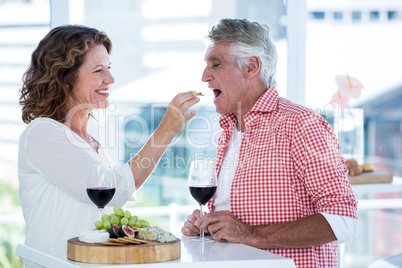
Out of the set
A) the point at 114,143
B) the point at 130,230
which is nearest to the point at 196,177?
the point at 130,230

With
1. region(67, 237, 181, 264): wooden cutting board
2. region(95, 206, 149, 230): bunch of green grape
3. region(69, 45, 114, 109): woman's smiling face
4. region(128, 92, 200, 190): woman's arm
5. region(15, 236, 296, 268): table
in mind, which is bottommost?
region(15, 236, 296, 268): table

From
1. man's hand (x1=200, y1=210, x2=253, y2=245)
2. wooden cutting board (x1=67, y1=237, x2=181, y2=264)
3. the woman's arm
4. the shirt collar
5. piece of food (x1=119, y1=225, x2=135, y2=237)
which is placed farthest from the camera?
the woman's arm

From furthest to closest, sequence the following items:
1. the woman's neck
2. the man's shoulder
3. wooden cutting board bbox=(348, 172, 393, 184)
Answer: wooden cutting board bbox=(348, 172, 393, 184) → the woman's neck → the man's shoulder

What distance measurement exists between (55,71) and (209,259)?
48.8 inches

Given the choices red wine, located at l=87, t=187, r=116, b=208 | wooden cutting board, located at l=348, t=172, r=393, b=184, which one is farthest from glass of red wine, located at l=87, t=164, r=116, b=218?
wooden cutting board, located at l=348, t=172, r=393, b=184

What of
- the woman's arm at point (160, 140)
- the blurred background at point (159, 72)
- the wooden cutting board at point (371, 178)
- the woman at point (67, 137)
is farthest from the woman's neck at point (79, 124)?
the wooden cutting board at point (371, 178)

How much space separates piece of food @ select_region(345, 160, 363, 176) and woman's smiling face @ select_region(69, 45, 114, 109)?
1.78m

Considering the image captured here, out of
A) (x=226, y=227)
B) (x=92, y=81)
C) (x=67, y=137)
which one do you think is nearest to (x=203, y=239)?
(x=226, y=227)

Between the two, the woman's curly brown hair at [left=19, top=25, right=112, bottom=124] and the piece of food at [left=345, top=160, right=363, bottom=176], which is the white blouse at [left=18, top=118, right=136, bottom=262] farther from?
the piece of food at [left=345, top=160, right=363, bottom=176]

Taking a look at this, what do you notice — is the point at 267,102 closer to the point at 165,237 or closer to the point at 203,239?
the point at 203,239

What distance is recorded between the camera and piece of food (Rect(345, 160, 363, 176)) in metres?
3.54

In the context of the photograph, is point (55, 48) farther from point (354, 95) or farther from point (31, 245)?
point (354, 95)

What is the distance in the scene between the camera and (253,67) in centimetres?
241

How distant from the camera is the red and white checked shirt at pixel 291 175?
80.9 inches
